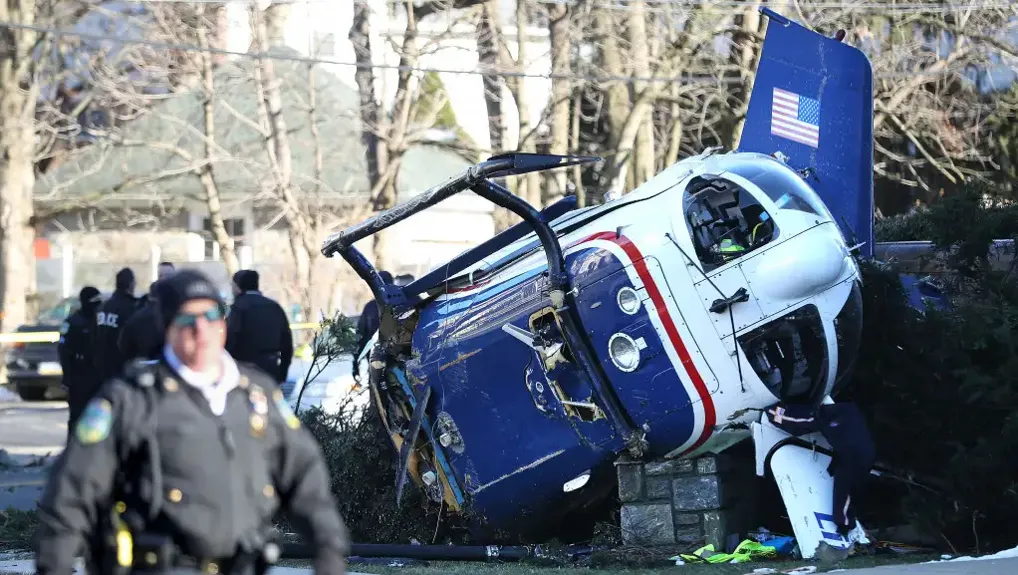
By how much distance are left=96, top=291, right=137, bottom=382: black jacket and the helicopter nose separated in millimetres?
5722

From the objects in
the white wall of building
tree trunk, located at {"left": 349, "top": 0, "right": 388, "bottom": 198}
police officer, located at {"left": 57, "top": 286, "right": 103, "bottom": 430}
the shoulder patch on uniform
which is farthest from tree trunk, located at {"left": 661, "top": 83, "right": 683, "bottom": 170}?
the shoulder patch on uniform

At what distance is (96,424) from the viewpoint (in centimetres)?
417

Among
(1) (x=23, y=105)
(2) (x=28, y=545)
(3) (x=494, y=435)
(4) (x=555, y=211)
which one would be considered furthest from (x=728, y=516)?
(1) (x=23, y=105)

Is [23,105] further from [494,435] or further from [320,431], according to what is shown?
[494,435]

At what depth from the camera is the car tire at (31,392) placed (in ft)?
81.8

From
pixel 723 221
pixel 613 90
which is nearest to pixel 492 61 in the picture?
pixel 613 90

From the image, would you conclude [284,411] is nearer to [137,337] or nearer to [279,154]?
[137,337]

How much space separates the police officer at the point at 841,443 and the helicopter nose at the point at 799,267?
0.73 m

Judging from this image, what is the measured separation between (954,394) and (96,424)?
679 centimetres

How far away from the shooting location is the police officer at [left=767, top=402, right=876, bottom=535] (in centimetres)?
909

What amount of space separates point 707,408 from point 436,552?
210 centimetres

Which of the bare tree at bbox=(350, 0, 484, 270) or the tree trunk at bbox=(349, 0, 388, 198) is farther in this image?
the tree trunk at bbox=(349, 0, 388, 198)

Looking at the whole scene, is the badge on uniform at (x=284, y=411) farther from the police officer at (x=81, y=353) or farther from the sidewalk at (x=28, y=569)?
the police officer at (x=81, y=353)

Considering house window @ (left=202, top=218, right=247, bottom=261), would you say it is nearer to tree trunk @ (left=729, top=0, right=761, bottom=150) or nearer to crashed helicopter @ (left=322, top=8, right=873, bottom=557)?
tree trunk @ (left=729, top=0, right=761, bottom=150)
